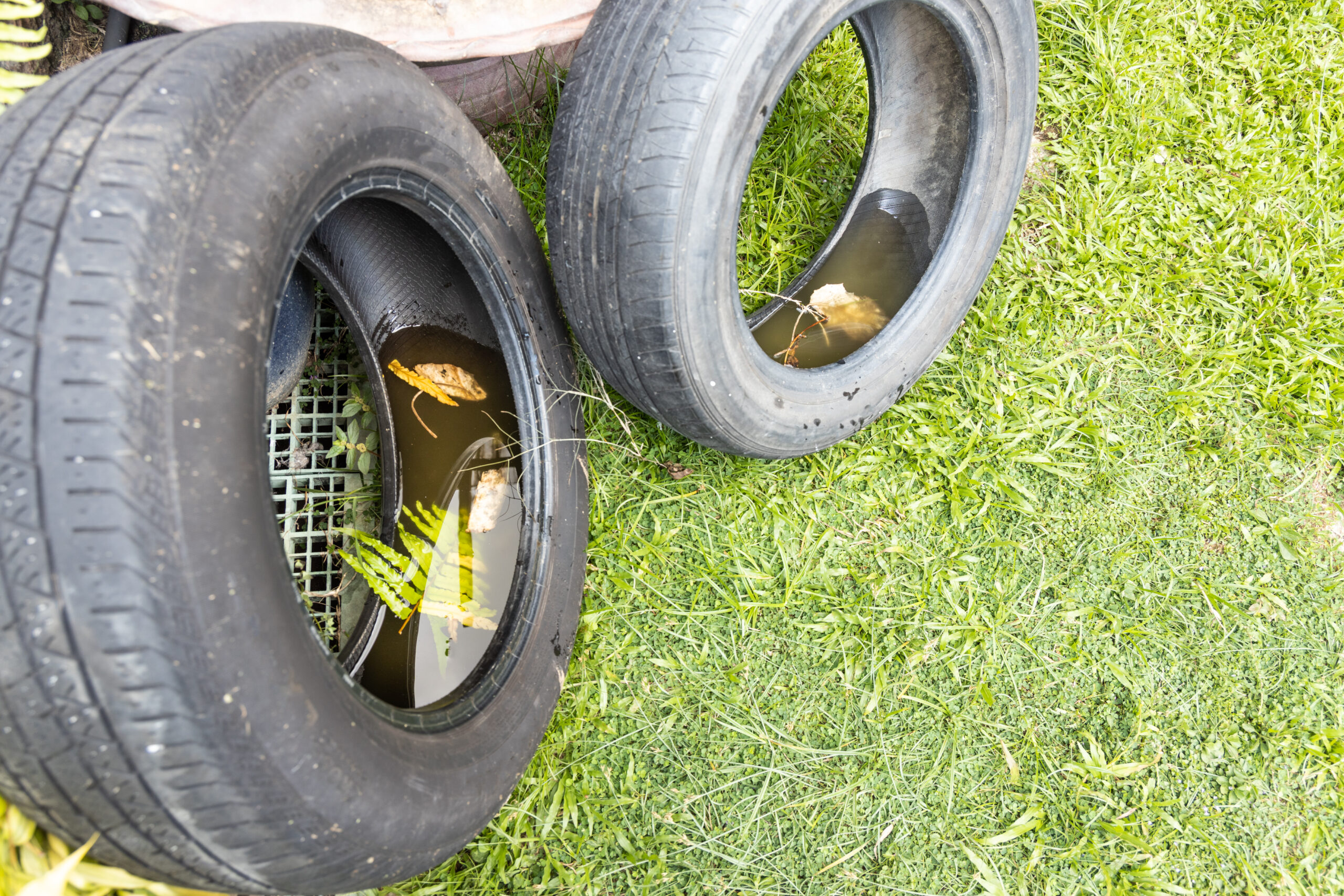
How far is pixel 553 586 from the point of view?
1883 millimetres

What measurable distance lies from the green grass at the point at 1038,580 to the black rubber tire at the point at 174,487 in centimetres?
84

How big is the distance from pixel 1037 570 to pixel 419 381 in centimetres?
180

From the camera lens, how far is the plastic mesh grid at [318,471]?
1955mm

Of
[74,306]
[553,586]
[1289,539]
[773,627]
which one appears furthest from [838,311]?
[74,306]

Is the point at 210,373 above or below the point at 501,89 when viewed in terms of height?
below

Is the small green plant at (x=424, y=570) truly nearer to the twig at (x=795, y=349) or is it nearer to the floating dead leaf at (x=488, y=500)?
the floating dead leaf at (x=488, y=500)

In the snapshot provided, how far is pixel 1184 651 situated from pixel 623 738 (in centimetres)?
162

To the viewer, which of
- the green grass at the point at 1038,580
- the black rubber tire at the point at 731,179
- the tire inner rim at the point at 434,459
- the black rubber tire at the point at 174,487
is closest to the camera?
the black rubber tire at the point at 174,487

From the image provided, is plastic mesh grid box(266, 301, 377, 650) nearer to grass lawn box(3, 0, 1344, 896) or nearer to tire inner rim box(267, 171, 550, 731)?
tire inner rim box(267, 171, 550, 731)

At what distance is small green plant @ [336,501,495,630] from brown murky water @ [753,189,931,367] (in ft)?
3.29

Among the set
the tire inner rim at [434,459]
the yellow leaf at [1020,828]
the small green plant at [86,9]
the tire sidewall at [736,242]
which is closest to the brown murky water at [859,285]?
the tire sidewall at [736,242]

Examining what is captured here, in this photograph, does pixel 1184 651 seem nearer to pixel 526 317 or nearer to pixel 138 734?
pixel 526 317

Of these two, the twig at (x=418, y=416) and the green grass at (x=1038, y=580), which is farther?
the green grass at (x=1038, y=580)

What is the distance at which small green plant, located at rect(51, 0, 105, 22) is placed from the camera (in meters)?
2.11
